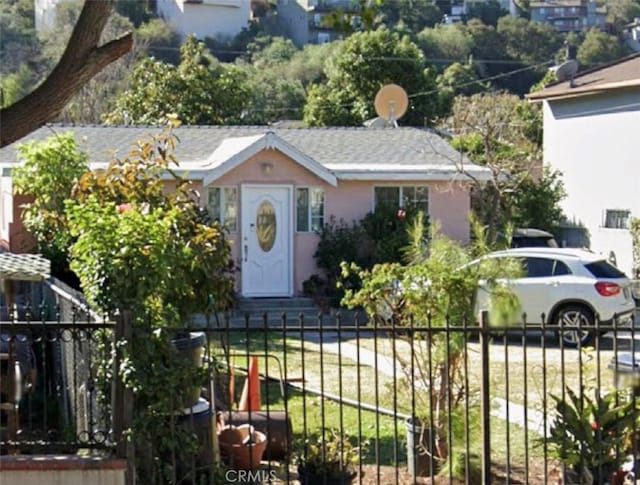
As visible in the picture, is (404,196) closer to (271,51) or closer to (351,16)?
(351,16)

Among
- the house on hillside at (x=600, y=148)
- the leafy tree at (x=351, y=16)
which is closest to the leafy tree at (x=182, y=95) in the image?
the house on hillside at (x=600, y=148)

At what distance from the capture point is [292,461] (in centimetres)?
977

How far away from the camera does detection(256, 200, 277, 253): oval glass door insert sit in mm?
23906

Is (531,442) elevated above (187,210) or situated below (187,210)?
below

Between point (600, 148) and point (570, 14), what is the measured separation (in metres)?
54.6

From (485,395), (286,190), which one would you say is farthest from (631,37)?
(485,395)

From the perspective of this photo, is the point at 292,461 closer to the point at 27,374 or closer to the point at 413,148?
the point at 27,374

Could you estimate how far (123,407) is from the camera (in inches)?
304

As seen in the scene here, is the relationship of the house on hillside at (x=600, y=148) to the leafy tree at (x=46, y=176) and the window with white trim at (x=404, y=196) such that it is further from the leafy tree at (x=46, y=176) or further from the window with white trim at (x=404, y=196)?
the leafy tree at (x=46, y=176)

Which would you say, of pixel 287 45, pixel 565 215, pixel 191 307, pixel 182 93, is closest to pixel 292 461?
pixel 191 307

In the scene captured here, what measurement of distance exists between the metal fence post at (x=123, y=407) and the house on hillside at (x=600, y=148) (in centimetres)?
2075

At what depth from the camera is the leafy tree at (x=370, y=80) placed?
41000 mm

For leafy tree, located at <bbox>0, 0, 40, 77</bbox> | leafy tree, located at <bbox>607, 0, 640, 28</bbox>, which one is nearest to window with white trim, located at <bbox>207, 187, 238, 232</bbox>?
leafy tree, located at <bbox>0, 0, 40, 77</bbox>

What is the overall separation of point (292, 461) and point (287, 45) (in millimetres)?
58587
